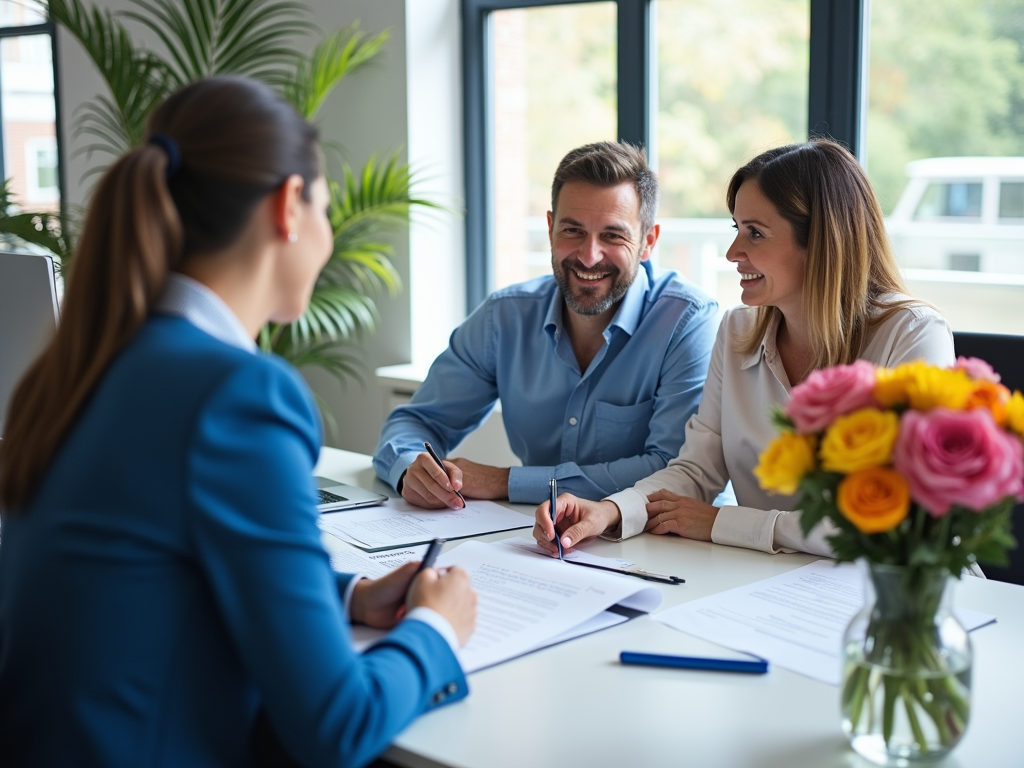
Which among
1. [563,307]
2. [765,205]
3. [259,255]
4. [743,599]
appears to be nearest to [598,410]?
[563,307]

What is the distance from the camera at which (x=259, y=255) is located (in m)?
1.08

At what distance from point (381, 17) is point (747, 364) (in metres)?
2.31

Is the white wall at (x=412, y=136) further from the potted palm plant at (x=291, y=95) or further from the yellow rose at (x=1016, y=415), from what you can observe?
→ the yellow rose at (x=1016, y=415)

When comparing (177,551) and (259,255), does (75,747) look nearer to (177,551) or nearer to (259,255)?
(177,551)

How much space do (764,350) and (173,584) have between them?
1339 mm

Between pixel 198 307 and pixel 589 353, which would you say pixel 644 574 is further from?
pixel 589 353

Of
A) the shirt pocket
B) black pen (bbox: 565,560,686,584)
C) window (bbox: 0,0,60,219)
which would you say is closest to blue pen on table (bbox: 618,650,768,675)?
black pen (bbox: 565,560,686,584)

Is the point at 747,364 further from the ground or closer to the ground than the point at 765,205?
closer to the ground

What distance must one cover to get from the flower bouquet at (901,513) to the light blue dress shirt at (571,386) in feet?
3.55

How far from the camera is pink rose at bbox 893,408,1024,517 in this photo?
2.98ft

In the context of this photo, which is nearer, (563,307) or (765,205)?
(765,205)

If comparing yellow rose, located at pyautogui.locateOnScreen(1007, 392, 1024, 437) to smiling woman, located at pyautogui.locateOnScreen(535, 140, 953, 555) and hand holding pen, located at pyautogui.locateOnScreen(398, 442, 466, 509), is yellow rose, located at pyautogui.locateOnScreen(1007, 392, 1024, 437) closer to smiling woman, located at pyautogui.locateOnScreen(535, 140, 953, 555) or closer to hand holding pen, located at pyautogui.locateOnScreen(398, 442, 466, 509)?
smiling woman, located at pyautogui.locateOnScreen(535, 140, 953, 555)

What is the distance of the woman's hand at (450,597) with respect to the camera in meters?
1.21

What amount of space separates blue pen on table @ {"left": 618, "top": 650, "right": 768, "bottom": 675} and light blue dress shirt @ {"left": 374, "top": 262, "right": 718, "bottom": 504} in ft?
2.77
